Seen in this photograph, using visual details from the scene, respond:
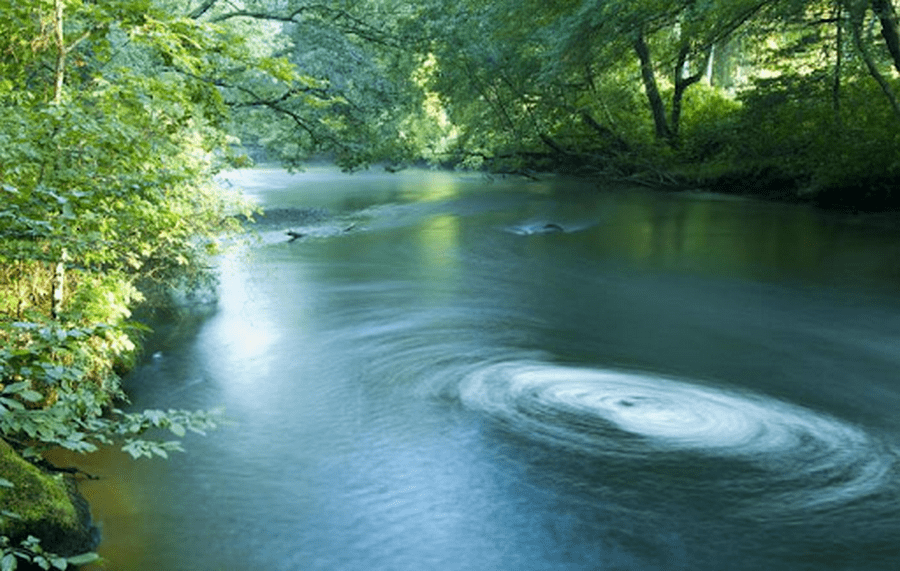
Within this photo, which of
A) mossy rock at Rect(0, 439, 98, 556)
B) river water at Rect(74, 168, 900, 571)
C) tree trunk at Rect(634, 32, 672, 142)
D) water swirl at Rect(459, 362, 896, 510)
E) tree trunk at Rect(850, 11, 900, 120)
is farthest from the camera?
tree trunk at Rect(634, 32, 672, 142)

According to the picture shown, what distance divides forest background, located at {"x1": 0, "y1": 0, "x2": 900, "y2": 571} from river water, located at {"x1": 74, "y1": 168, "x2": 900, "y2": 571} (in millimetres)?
923

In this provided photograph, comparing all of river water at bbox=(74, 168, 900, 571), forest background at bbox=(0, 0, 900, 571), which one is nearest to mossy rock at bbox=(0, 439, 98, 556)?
forest background at bbox=(0, 0, 900, 571)

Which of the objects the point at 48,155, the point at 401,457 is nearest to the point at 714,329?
the point at 401,457

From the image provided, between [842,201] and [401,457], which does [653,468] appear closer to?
[401,457]

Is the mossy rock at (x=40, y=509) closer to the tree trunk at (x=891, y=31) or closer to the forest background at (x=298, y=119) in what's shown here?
the forest background at (x=298, y=119)

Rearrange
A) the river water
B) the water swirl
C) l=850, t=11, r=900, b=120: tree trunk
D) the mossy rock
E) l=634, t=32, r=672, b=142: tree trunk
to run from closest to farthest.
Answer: the mossy rock → the river water → the water swirl → l=850, t=11, r=900, b=120: tree trunk → l=634, t=32, r=672, b=142: tree trunk

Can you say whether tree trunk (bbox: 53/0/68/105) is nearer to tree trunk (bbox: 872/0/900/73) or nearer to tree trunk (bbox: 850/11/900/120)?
tree trunk (bbox: 850/11/900/120)

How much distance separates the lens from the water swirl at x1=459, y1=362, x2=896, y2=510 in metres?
7.00

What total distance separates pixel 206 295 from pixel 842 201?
18.5 metres

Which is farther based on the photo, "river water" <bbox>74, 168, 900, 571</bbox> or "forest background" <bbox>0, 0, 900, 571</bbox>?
"river water" <bbox>74, 168, 900, 571</bbox>

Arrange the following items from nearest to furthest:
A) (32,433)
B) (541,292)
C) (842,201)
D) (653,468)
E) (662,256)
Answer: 1. (32,433)
2. (653,468)
3. (541,292)
4. (662,256)
5. (842,201)

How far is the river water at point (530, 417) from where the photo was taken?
6.08 meters

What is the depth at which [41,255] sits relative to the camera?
492 cm

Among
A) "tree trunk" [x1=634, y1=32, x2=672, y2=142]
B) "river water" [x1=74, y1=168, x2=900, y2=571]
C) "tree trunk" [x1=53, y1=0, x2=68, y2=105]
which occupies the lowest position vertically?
"river water" [x1=74, y1=168, x2=900, y2=571]
